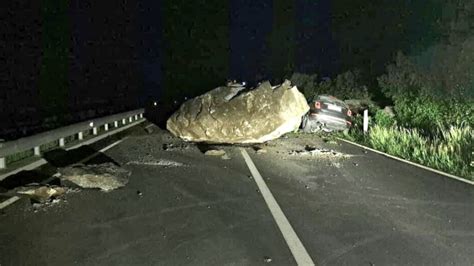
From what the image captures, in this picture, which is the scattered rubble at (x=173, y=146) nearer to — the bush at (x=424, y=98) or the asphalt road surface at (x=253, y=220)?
the asphalt road surface at (x=253, y=220)

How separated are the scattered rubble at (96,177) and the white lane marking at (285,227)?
2667mm

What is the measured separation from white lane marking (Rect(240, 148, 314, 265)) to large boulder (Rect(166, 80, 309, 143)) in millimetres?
6672

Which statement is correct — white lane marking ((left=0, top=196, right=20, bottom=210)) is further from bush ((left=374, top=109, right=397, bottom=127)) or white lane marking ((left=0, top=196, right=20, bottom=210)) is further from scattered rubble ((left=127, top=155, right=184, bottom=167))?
bush ((left=374, top=109, right=397, bottom=127))

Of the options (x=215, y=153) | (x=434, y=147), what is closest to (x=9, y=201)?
(x=215, y=153)

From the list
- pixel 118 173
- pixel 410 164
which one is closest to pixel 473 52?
pixel 410 164

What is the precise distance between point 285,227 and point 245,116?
425 inches

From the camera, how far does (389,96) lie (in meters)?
25.2

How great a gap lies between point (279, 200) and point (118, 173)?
3699 millimetres

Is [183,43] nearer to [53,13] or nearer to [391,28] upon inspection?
[53,13]

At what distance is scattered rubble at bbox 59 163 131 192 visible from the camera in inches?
365

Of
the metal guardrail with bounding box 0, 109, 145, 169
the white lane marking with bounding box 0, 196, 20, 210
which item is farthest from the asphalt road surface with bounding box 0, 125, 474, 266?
the metal guardrail with bounding box 0, 109, 145, 169

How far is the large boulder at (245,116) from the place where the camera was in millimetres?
17203

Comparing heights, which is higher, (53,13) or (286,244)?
(53,13)

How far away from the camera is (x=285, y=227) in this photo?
680cm
